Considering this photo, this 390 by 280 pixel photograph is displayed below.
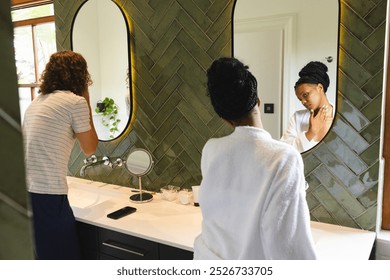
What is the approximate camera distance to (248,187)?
34.3 inches

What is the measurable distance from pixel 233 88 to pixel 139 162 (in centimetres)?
108

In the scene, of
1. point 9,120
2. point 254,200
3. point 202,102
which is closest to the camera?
point 9,120

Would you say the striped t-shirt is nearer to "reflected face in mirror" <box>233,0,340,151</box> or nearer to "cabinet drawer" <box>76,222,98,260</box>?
"cabinet drawer" <box>76,222,98,260</box>

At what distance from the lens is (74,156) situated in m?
2.27

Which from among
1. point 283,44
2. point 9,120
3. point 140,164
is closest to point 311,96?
point 283,44

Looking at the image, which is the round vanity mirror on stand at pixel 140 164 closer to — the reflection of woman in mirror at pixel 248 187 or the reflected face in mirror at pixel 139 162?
the reflected face in mirror at pixel 139 162


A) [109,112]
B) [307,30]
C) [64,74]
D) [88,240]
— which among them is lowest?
[88,240]

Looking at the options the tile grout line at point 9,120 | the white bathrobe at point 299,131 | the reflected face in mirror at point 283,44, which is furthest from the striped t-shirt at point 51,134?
the tile grout line at point 9,120

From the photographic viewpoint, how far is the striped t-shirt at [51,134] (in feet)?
4.75

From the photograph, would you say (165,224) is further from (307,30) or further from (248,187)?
(307,30)

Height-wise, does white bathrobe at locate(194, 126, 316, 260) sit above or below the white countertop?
above

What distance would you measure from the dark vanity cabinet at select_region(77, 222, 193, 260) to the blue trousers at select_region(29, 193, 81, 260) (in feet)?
0.22

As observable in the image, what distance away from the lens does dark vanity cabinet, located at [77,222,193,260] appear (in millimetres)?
1345

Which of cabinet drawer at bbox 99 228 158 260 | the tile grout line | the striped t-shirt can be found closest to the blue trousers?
the striped t-shirt
